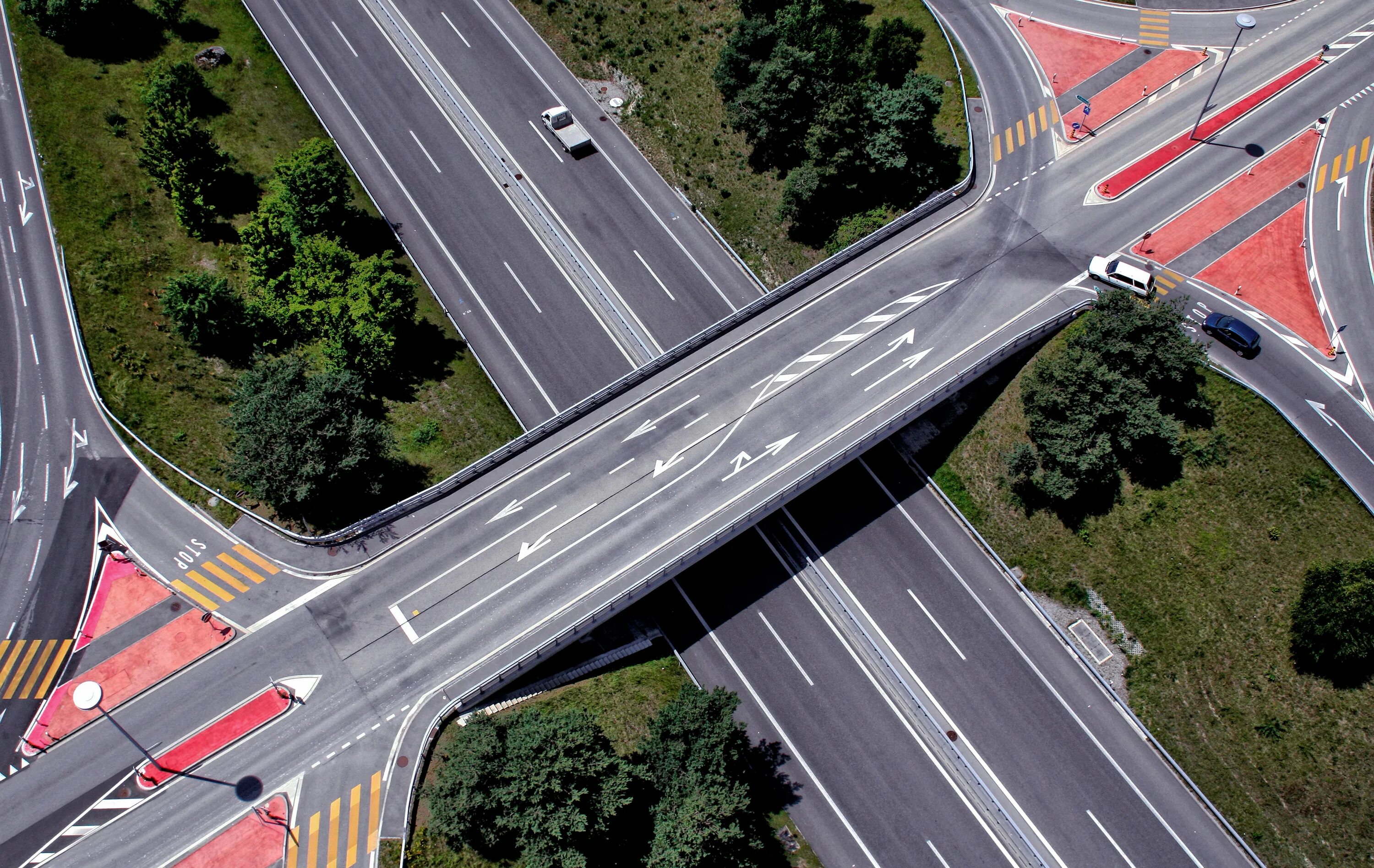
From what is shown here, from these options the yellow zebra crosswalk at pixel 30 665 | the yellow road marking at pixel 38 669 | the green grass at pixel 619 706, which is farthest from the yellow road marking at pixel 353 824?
the yellow road marking at pixel 38 669

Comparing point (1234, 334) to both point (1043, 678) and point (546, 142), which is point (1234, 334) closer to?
point (1043, 678)

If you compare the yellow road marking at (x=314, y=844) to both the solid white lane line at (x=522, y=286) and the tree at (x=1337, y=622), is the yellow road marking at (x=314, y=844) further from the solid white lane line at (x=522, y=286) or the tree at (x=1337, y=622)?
the tree at (x=1337, y=622)

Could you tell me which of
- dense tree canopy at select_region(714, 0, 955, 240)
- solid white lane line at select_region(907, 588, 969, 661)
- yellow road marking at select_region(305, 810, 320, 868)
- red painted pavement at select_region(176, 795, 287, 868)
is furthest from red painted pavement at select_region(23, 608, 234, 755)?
dense tree canopy at select_region(714, 0, 955, 240)

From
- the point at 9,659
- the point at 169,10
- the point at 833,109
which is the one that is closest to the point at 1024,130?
the point at 833,109

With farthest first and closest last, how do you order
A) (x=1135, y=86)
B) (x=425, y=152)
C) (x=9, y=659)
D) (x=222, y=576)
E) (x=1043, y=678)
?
(x=425, y=152) → (x=1135, y=86) → (x=1043, y=678) → (x=222, y=576) → (x=9, y=659)

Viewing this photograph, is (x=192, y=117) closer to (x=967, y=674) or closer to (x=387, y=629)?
(x=387, y=629)

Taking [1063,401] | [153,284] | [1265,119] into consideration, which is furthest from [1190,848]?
[153,284]
